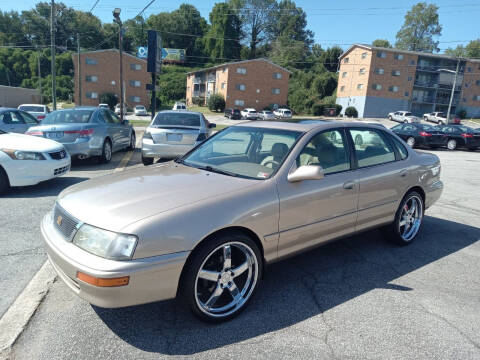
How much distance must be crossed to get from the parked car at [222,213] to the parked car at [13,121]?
29.6 ft

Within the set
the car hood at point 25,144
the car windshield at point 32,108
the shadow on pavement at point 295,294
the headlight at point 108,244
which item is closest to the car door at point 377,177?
the shadow on pavement at point 295,294

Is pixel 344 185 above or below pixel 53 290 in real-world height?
above

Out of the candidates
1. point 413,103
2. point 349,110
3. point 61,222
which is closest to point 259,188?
point 61,222

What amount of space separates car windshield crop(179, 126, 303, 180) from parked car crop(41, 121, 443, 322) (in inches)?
0.6

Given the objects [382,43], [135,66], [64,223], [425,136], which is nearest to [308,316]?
[64,223]

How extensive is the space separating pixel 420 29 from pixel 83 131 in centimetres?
9499

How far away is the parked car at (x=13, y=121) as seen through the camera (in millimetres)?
10609

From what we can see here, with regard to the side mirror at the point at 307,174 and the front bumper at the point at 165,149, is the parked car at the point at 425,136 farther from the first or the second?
the side mirror at the point at 307,174

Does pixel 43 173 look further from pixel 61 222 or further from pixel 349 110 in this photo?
pixel 349 110

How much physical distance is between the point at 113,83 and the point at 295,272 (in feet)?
204

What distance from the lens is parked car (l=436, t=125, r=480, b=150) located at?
2029 centimetres

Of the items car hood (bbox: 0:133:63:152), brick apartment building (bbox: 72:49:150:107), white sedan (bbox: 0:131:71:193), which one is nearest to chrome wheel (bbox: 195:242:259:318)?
white sedan (bbox: 0:131:71:193)

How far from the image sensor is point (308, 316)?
2941mm

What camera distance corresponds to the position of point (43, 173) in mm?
6387
